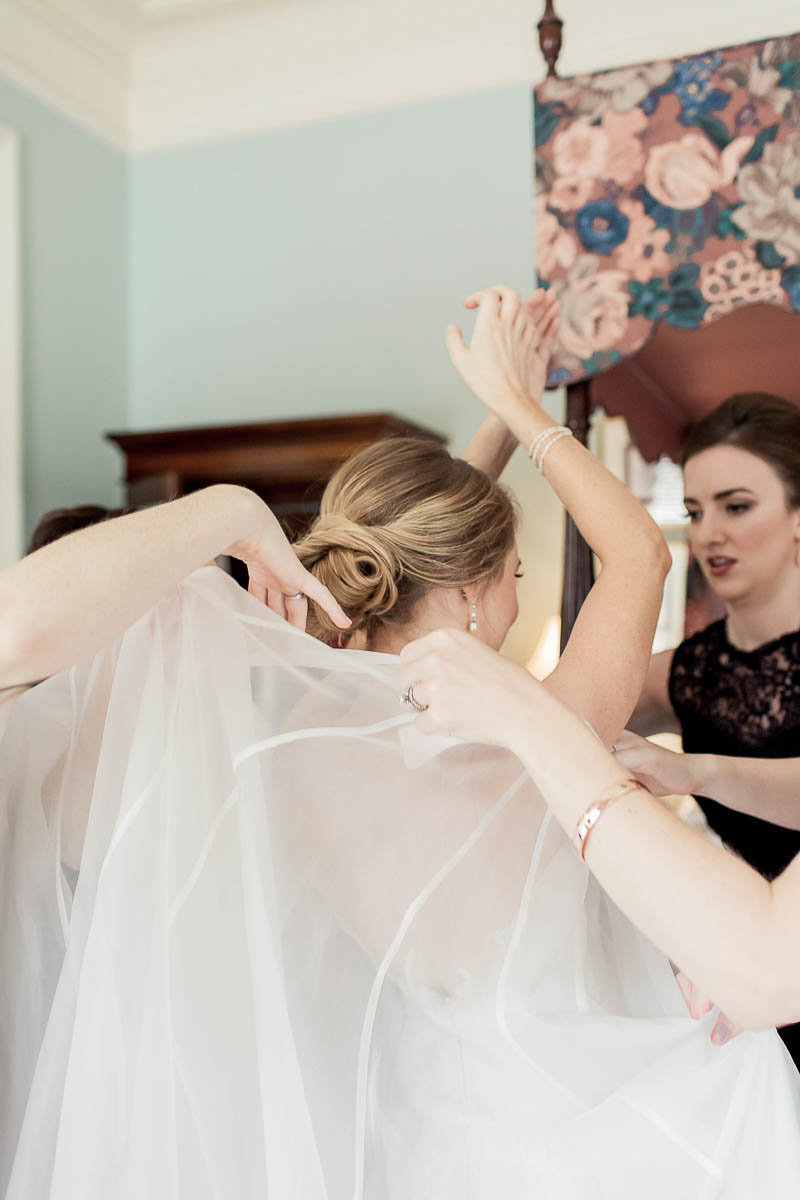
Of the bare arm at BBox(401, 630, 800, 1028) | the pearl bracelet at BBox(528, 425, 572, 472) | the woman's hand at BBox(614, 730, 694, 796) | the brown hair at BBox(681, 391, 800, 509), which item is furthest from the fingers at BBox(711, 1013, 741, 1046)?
the brown hair at BBox(681, 391, 800, 509)

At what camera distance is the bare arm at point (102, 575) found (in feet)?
2.50

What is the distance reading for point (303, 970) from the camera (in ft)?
3.08

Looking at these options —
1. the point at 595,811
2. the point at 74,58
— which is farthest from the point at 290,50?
the point at 595,811

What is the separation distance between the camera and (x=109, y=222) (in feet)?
10.9

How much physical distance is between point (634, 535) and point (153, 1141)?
2.42 ft

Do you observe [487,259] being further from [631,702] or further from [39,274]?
[631,702]

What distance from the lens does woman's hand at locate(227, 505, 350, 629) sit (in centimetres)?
97

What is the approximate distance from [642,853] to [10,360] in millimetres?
2517

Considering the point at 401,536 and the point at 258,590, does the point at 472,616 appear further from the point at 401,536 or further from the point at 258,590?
the point at 258,590

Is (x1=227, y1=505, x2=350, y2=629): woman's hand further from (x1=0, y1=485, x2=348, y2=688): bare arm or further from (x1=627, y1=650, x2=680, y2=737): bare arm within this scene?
(x1=627, y1=650, x2=680, y2=737): bare arm

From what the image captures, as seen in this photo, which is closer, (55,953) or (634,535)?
(55,953)

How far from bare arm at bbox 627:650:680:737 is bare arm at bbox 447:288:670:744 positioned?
0.74 metres

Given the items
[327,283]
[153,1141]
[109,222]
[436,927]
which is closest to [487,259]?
[327,283]

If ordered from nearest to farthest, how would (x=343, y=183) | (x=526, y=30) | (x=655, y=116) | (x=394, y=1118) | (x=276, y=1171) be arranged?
1. (x=276, y=1171)
2. (x=394, y=1118)
3. (x=655, y=116)
4. (x=526, y=30)
5. (x=343, y=183)
